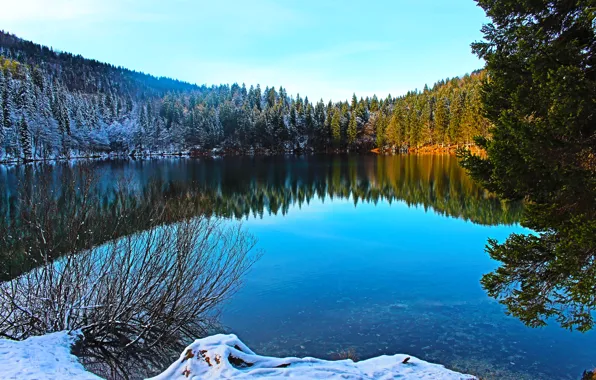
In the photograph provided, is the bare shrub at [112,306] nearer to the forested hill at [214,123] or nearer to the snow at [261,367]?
the snow at [261,367]

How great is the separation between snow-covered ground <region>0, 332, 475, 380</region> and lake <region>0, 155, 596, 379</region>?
8.20 ft

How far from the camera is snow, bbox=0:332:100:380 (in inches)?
238

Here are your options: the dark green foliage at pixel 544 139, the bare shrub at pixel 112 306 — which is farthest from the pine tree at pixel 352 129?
the dark green foliage at pixel 544 139

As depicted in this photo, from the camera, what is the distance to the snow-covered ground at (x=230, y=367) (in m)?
5.70

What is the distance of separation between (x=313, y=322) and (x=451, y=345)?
3.56 meters

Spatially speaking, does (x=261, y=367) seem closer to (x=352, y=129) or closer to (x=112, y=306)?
(x=112, y=306)

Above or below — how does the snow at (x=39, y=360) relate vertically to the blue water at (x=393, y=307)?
above

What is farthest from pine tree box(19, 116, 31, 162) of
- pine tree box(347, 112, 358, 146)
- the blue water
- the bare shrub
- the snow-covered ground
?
the snow-covered ground

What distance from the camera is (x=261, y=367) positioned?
602 cm

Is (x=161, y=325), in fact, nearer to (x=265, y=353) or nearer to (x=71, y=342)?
(x=71, y=342)

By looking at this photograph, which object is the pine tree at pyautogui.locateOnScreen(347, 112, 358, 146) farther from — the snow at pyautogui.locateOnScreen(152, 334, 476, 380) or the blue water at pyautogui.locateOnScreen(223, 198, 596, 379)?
the snow at pyautogui.locateOnScreen(152, 334, 476, 380)

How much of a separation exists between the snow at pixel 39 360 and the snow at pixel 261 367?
1840 millimetres

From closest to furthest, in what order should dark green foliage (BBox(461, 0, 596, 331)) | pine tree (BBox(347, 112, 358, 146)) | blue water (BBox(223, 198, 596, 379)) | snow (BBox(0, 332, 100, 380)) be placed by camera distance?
dark green foliage (BBox(461, 0, 596, 331)) → snow (BBox(0, 332, 100, 380)) → blue water (BBox(223, 198, 596, 379)) → pine tree (BBox(347, 112, 358, 146))

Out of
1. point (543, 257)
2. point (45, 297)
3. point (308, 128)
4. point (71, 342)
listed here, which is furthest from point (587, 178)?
point (308, 128)
